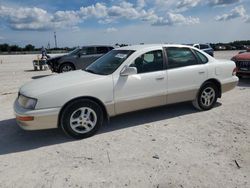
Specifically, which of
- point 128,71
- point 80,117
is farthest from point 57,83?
point 128,71

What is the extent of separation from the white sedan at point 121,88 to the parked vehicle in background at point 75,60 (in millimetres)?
7363

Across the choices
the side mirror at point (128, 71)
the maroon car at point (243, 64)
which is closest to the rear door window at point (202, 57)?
the side mirror at point (128, 71)

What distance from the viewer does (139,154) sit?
144 inches

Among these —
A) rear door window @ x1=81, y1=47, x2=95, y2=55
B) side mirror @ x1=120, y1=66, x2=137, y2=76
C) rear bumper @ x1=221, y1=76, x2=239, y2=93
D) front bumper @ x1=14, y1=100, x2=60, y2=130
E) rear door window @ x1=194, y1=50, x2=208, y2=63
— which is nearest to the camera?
front bumper @ x1=14, y1=100, x2=60, y2=130

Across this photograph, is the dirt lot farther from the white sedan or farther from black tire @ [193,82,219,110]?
the white sedan

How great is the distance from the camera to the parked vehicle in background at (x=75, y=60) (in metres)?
12.2

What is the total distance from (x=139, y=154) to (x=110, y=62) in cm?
207

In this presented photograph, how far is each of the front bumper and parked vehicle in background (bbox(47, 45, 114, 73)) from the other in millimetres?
8496

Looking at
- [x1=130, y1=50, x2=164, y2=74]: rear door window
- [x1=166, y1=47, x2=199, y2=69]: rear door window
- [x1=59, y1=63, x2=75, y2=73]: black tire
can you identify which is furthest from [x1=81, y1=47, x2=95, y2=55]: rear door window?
[x1=130, y1=50, x2=164, y2=74]: rear door window

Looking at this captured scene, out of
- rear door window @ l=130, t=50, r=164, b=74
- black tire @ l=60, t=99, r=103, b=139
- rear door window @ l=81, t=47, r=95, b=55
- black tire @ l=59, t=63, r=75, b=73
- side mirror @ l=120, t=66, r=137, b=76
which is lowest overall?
black tire @ l=60, t=99, r=103, b=139

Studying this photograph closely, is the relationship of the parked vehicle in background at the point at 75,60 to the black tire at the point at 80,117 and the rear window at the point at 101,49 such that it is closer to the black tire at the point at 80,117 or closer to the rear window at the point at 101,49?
the rear window at the point at 101,49

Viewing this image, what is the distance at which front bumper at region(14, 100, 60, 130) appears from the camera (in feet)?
12.8

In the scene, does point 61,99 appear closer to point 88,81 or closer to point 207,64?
point 88,81

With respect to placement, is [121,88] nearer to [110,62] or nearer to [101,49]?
[110,62]
